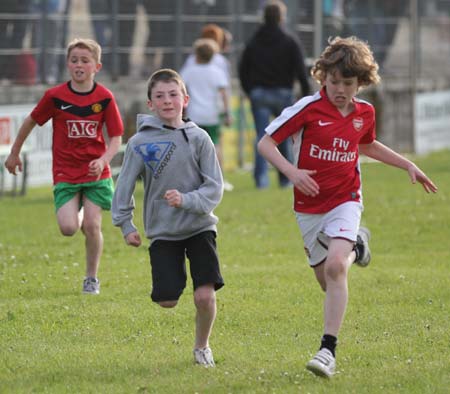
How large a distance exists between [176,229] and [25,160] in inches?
456

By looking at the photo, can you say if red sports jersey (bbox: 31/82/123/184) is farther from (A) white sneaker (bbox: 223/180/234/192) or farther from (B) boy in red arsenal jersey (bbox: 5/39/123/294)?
(A) white sneaker (bbox: 223/180/234/192)

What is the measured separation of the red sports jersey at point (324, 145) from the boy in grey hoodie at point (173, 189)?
47 centimetres

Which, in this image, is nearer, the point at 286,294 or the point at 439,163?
the point at 286,294

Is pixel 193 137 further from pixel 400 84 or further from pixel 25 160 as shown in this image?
pixel 400 84

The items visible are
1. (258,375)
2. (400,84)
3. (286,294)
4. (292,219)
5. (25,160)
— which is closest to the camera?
(258,375)

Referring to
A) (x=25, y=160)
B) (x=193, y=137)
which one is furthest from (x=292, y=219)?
(x=193, y=137)

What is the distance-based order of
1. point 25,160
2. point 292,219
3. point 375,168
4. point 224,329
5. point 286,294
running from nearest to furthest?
point 224,329, point 286,294, point 292,219, point 25,160, point 375,168

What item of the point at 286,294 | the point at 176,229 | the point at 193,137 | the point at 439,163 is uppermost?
the point at 193,137

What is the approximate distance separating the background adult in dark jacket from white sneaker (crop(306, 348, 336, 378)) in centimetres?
1127

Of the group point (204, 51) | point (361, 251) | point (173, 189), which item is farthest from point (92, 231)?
point (204, 51)

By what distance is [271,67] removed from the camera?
18625mm

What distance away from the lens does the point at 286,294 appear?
10289mm

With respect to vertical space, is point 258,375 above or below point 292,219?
above

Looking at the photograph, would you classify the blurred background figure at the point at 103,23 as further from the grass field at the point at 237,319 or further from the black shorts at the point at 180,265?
the black shorts at the point at 180,265
